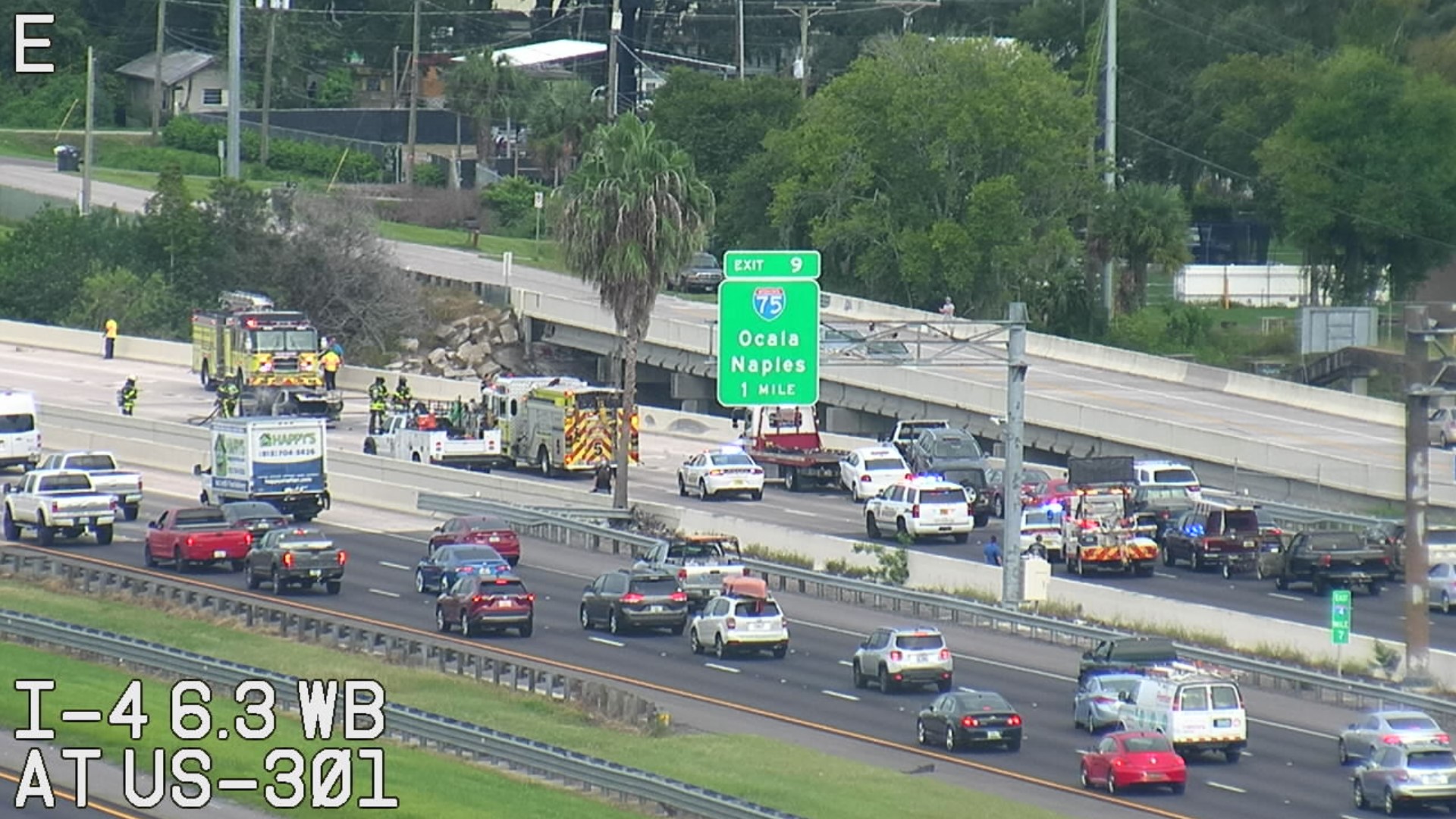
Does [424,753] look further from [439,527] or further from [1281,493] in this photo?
[1281,493]

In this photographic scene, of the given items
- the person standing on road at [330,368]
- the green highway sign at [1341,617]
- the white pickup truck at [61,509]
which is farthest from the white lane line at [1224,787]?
the person standing on road at [330,368]

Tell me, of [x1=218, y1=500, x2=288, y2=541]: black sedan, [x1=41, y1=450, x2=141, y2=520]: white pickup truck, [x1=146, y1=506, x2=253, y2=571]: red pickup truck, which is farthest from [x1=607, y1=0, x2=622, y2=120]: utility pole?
[x1=146, y1=506, x2=253, y2=571]: red pickup truck

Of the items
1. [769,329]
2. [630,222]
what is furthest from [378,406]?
[769,329]

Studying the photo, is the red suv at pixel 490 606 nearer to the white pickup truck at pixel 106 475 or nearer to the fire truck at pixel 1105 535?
the fire truck at pixel 1105 535

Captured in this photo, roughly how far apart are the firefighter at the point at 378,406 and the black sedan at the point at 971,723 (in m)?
40.5

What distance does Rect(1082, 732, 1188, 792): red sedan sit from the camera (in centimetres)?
4031

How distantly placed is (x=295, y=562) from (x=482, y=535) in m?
6.32

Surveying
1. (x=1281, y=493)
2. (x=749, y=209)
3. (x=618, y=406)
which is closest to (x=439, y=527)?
(x=618, y=406)

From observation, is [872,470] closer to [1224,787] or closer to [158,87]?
[1224,787]

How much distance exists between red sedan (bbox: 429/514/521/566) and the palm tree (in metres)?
7.60

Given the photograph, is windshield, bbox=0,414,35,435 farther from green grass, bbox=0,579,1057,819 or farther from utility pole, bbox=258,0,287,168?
A: utility pole, bbox=258,0,287,168

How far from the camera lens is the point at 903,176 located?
358ft

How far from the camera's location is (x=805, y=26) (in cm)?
12431

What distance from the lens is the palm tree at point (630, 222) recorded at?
71000 mm
